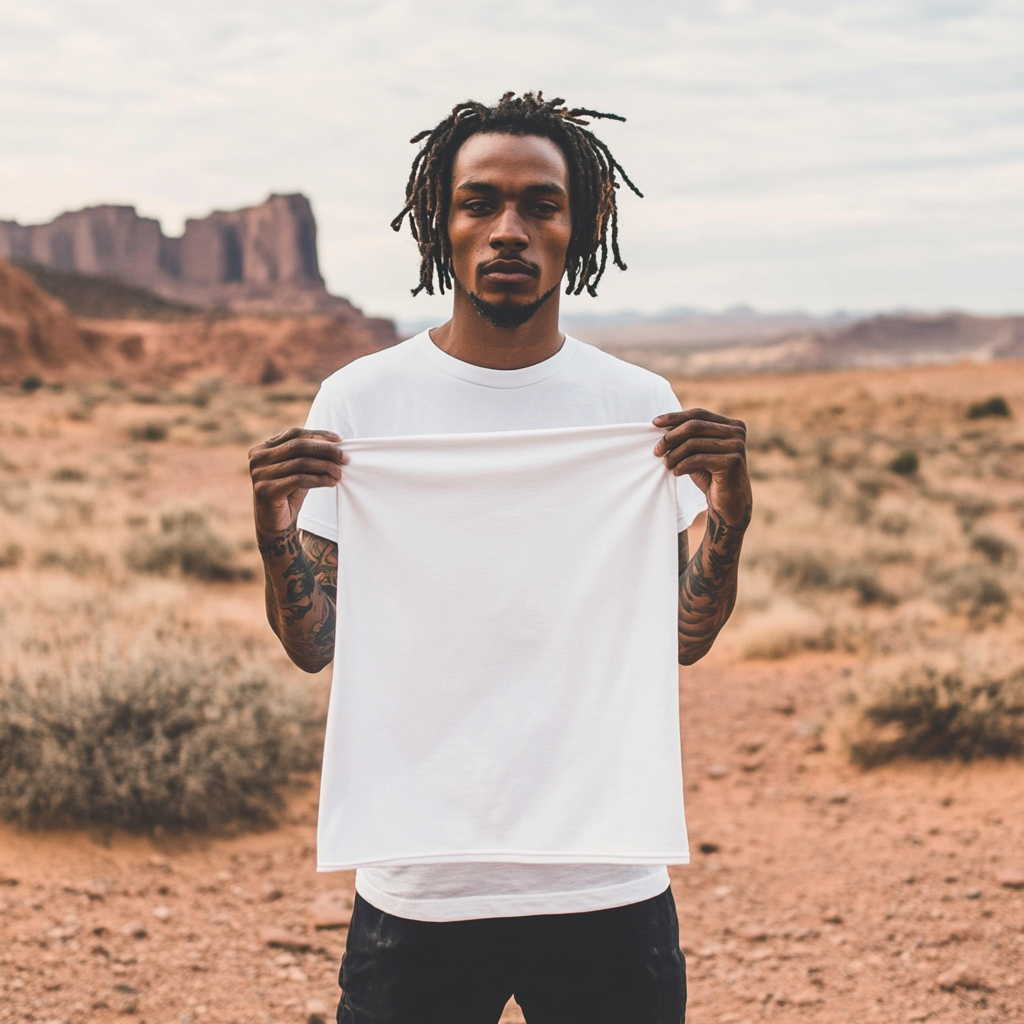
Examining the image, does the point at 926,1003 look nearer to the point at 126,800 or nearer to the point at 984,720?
the point at 984,720

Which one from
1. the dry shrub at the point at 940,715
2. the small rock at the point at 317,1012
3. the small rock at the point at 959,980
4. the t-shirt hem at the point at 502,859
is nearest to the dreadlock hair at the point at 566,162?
the t-shirt hem at the point at 502,859

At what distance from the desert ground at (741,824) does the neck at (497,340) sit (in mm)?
2628

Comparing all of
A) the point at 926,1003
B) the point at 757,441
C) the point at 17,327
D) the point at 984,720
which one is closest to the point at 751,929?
the point at 926,1003


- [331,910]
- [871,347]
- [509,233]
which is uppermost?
[871,347]

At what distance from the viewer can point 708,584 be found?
1994 mm

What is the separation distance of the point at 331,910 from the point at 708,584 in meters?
2.84

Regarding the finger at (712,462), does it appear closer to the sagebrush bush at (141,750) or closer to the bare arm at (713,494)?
the bare arm at (713,494)

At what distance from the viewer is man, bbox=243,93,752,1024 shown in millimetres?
1746

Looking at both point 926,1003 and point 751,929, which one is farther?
point 751,929

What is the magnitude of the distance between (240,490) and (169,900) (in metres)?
11.8

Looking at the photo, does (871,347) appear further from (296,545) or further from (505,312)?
(296,545)

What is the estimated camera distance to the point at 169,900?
4.04 m

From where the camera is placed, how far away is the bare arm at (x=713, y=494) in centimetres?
183

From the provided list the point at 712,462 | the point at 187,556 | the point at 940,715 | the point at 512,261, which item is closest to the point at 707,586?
the point at 712,462
